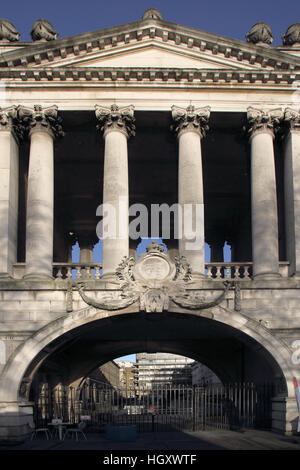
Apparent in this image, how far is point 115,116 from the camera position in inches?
1244

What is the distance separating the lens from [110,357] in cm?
4322

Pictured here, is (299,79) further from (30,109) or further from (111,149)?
(30,109)

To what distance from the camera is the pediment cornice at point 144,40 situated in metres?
31.7

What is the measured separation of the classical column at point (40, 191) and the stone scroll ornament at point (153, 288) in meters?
2.30

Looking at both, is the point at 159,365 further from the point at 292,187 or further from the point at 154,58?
the point at 154,58

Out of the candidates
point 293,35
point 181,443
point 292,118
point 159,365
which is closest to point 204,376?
point 292,118

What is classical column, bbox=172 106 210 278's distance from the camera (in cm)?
2978

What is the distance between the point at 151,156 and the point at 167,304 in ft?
46.6

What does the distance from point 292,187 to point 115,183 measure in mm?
9048

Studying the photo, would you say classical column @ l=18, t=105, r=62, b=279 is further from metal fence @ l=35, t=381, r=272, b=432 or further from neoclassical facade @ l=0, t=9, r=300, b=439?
metal fence @ l=35, t=381, r=272, b=432

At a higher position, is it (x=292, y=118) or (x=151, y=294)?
(x=292, y=118)

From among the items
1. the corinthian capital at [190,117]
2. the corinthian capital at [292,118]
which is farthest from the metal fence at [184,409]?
the corinthian capital at [190,117]

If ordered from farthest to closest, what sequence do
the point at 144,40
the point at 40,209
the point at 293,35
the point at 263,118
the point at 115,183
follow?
the point at 293,35, the point at 144,40, the point at 263,118, the point at 115,183, the point at 40,209
